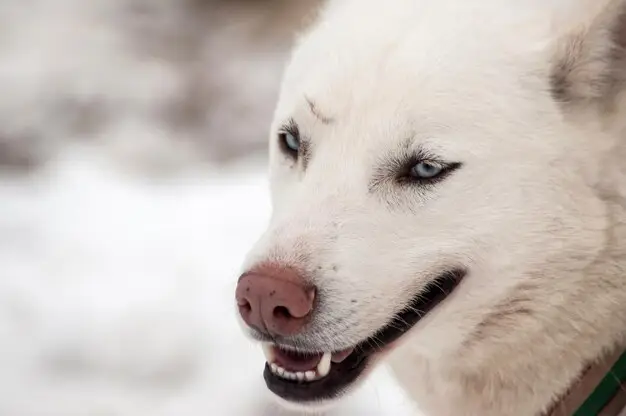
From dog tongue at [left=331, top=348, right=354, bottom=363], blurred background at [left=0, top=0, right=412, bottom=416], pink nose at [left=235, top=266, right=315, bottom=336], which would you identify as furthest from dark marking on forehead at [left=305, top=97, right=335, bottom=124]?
blurred background at [left=0, top=0, right=412, bottom=416]

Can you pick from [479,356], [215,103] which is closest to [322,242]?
[479,356]

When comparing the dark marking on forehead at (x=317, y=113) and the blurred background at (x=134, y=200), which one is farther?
the blurred background at (x=134, y=200)

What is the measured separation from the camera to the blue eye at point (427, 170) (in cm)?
158

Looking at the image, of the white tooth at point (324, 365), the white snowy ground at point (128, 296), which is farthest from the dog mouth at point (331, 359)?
the white snowy ground at point (128, 296)

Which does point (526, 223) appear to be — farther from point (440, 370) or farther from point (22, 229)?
point (22, 229)

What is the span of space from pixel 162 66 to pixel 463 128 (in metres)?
3.43

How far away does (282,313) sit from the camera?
1.51m

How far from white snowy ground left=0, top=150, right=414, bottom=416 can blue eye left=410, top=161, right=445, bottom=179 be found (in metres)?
1.13

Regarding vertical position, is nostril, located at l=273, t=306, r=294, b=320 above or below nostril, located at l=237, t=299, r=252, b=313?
below

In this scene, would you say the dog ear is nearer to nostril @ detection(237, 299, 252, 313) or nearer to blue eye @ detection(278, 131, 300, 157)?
blue eye @ detection(278, 131, 300, 157)

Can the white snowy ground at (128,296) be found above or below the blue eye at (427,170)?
above

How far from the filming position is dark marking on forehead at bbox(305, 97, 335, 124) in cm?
164

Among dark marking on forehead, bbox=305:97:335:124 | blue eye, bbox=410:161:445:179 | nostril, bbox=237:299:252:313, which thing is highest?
dark marking on forehead, bbox=305:97:335:124

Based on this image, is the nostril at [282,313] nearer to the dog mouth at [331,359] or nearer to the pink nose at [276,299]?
the pink nose at [276,299]
